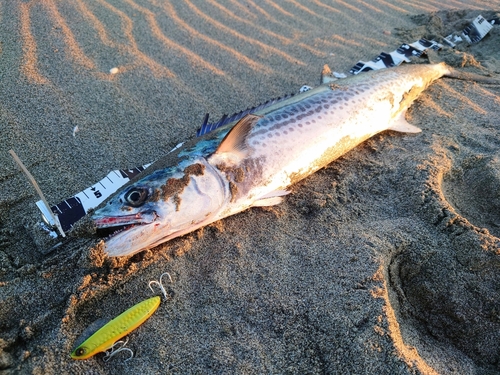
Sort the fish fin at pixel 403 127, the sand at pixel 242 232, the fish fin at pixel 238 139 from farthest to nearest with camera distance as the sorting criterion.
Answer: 1. the fish fin at pixel 403 127
2. the fish fin at pixel 238 139
3. the sand at pixel 242 232

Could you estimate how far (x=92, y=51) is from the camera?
4.27 meters

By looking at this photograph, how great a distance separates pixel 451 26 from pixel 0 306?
6.16m

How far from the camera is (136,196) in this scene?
7.81 ft

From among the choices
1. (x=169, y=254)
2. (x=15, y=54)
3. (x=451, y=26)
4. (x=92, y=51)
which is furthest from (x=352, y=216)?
(x=451, y=26)

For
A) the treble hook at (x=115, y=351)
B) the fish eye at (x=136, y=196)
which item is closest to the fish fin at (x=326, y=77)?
the fish eye at (x=136, y=196)

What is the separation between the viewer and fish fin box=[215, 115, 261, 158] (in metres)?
2.71

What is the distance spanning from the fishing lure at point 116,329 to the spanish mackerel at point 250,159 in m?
0.37

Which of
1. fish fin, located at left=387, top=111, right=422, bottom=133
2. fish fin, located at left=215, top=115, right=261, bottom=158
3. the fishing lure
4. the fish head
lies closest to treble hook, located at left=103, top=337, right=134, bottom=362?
the fishing lure

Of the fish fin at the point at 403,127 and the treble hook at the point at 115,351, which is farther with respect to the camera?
the fish fin at the point at 403,127

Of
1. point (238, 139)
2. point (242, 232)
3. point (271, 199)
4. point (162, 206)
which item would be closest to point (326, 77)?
point (238, 139)

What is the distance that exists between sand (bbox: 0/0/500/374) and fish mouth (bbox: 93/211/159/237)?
0.37 feet

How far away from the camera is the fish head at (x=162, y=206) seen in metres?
2.27

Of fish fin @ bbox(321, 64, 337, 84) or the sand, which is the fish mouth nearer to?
the sand

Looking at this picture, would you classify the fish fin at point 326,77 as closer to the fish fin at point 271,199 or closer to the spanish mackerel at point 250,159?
the spanish mackerel at point 250,159
